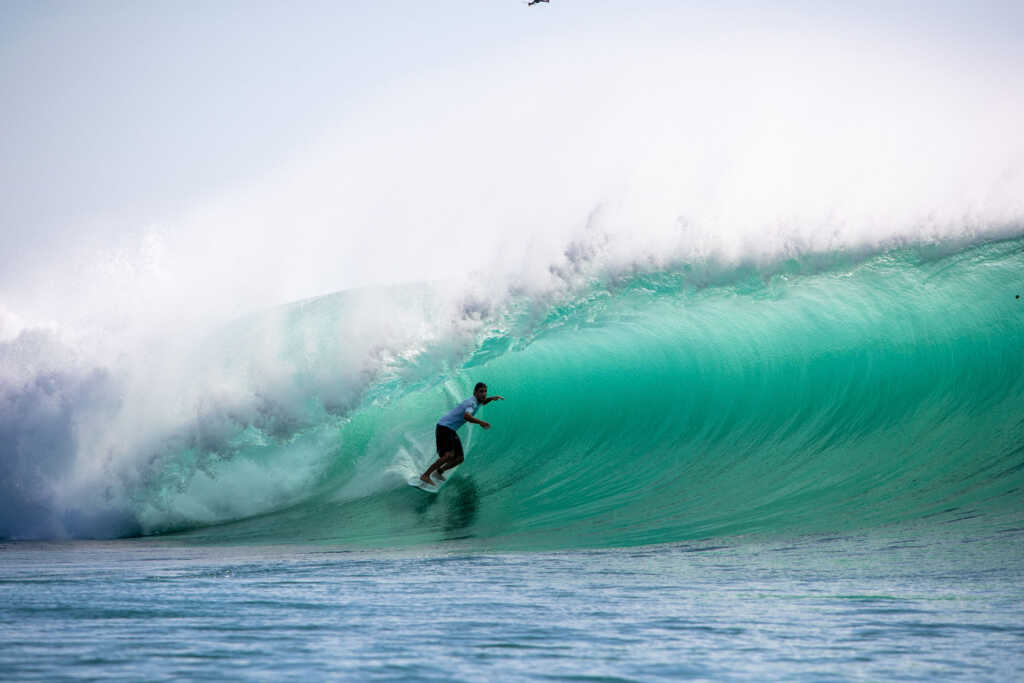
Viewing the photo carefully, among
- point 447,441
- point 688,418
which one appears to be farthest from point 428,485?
point 688,418

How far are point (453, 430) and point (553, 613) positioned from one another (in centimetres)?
492

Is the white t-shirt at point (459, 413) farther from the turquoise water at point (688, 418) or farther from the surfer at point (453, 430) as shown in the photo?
the turquoise water at point (688, 418)

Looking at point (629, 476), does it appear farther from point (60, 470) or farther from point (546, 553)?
point (60, 470)

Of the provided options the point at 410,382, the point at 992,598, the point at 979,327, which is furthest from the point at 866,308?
the point at 992,598

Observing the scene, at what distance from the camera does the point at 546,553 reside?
22.4 ft

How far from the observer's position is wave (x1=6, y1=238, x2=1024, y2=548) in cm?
921

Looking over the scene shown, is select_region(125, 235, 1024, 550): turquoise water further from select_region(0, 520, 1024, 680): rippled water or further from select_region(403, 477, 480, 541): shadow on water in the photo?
select_region(0, 520, 1024, 680): rippled water

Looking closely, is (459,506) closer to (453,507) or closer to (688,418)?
(453,507)

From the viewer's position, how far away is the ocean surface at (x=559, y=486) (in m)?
3.97

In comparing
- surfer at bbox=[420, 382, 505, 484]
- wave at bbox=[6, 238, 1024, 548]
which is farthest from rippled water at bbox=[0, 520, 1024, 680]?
surfer at bbox=[420, 382, 505, 484]

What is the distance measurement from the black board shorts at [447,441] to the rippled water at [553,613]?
2657 millimetres

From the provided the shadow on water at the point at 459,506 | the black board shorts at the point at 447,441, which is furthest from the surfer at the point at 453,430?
the shadow on water at the point at 459,506

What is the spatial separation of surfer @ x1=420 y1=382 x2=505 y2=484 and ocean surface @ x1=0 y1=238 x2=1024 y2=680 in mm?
269

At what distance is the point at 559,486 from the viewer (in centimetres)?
954
